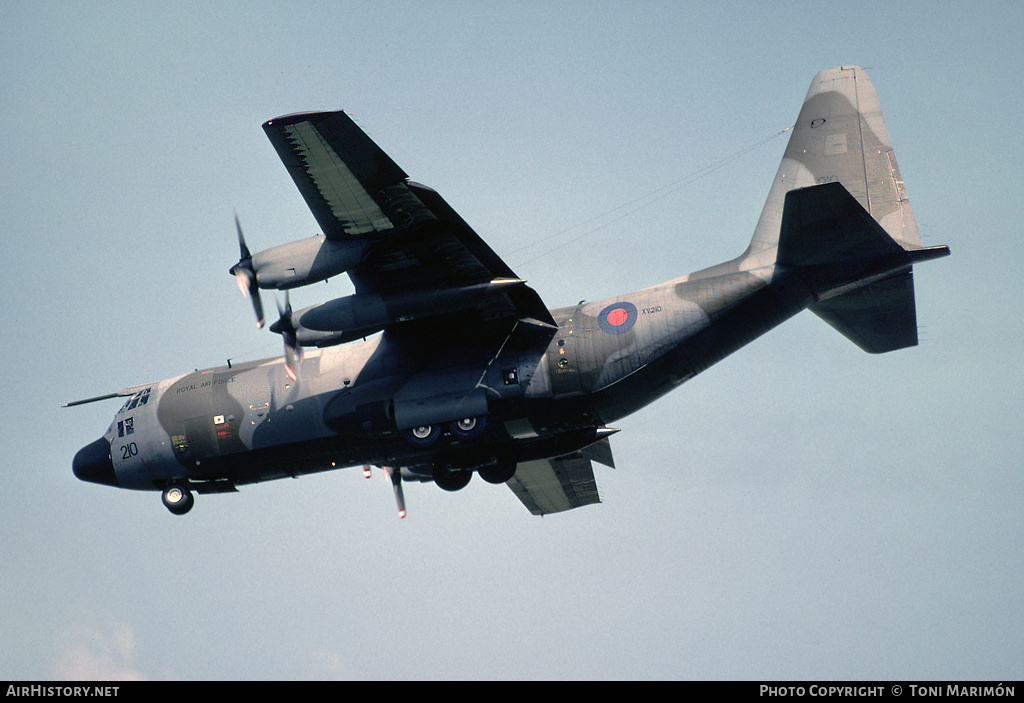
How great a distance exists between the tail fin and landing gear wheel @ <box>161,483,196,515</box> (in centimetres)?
1415

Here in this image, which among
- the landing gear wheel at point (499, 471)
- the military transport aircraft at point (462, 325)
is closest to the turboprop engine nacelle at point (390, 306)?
the military transport aircraft at point (462, 325)

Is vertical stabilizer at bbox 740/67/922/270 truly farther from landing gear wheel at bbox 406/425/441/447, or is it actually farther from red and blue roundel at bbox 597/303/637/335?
landing gear wheel at bbox 406/425/441/447

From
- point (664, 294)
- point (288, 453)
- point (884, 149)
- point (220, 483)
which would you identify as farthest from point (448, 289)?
point (884, 149)

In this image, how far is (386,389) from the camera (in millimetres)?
22453

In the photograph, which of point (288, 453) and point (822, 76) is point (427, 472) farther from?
point (822, 76)

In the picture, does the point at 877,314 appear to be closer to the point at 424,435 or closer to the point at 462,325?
the point at 462,325

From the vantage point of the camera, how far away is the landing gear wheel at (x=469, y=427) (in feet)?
71.0

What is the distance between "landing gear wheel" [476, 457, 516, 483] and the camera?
2392cm

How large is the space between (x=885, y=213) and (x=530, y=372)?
8273mm

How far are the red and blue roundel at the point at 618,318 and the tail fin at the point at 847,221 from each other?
2.54 metres

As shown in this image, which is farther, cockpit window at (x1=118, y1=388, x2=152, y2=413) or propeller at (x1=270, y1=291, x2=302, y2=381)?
cockpit window at (x1=118, y1=388, x2=152, y2=413)

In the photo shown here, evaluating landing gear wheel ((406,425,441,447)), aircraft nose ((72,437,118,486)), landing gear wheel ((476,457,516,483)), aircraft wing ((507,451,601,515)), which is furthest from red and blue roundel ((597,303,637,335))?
aircraft nose ((72,437,118,486))

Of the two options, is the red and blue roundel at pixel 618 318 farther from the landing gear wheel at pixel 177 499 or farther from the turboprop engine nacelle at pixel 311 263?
the landing gear wheel at pixel 177 499

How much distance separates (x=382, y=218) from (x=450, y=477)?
715 centimetres
